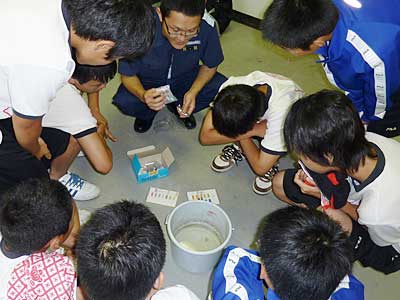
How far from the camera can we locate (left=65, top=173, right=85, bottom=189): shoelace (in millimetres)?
2129

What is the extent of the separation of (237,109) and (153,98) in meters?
0.60

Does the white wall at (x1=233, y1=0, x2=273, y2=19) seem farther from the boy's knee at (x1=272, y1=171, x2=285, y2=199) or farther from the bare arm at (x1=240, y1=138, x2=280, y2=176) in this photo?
the boy's knee at (x1=272, y1=171, x2=285, y2=199)

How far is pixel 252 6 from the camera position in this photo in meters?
3.39

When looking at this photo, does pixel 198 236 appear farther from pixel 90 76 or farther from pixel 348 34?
pixel 348 34

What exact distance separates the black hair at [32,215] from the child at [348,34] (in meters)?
1.07

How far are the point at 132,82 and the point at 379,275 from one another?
1591 mm

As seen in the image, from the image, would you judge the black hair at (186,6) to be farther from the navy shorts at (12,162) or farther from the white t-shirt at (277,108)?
the navy shorts at (12,162)

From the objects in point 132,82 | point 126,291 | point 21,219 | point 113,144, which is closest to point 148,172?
point 113,144

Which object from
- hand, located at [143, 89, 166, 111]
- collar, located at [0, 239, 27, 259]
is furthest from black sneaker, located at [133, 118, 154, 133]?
collar, located at [0, 239, 27, 259]

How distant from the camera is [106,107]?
8.75 ft

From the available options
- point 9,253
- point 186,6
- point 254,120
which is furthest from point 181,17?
point 9,253

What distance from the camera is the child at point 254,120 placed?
1792 millimetres

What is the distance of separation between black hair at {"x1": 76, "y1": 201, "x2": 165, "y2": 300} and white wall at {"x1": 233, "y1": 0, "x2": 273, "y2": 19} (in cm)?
263

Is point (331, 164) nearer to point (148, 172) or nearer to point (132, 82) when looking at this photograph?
point (148, 172)
